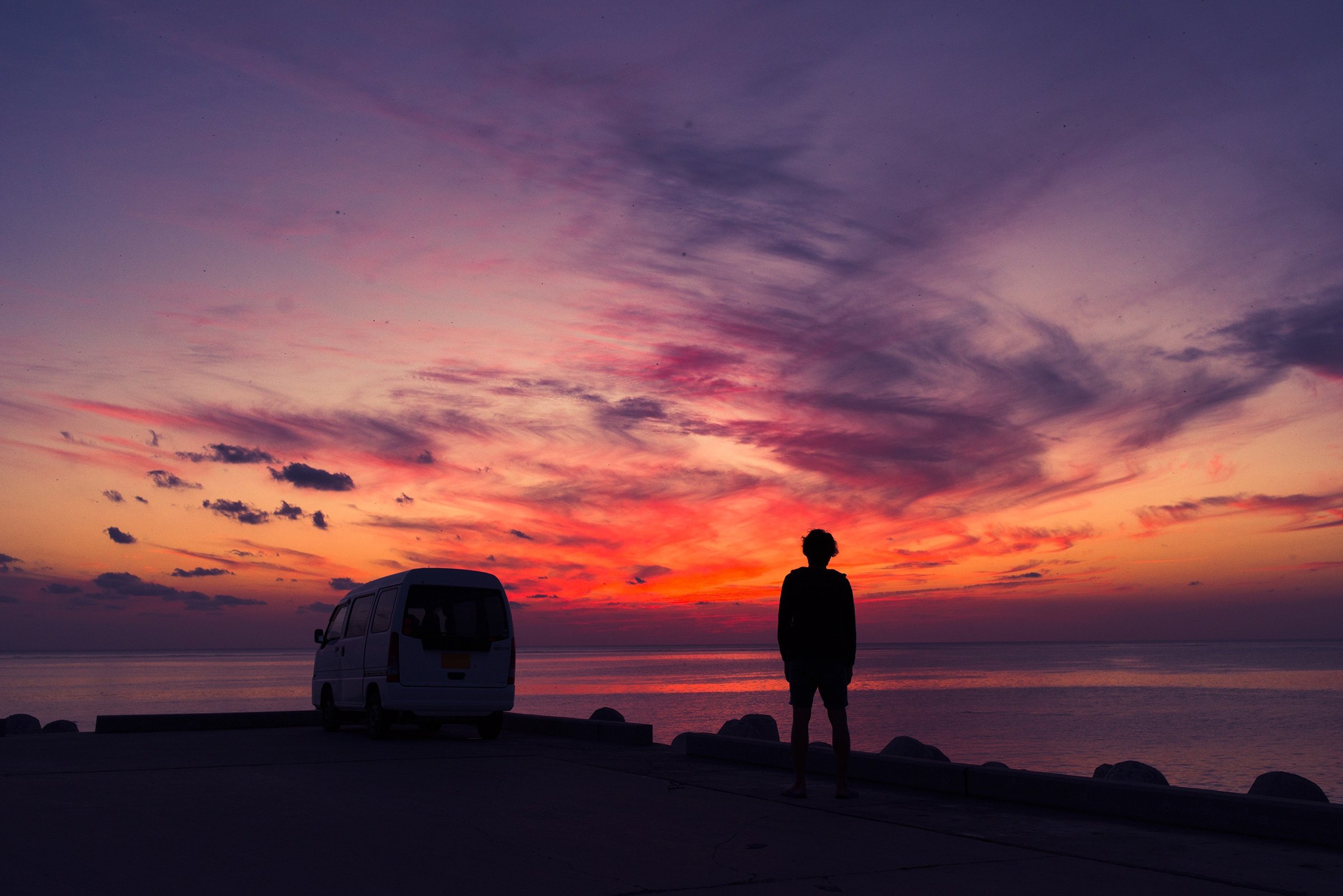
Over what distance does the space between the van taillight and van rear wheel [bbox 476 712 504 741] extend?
1378 mm

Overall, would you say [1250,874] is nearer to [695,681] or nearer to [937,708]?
[937,708]

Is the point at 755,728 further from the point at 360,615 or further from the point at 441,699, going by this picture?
the point at 360,615

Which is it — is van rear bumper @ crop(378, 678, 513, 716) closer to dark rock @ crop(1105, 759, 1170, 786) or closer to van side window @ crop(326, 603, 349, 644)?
van side window @ crop(326, 603, 349, 644)

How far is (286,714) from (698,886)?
1319cm

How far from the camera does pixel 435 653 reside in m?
13.5

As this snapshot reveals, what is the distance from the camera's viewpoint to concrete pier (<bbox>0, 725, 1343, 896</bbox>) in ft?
17.1

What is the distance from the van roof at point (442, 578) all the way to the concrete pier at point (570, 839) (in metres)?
3.62

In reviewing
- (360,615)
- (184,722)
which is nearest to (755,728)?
(360,615)

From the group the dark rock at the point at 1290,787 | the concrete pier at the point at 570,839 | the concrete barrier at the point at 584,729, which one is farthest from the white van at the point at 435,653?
the dark rock at the point at 1290,787

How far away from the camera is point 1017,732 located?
4038 cm

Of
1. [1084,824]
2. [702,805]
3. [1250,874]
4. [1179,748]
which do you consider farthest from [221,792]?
[1179,748]

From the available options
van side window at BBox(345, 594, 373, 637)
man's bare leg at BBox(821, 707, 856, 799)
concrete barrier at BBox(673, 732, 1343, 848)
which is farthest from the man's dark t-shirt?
van side window at BBox(345, 594, 373, 637)

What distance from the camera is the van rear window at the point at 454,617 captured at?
44.4ft

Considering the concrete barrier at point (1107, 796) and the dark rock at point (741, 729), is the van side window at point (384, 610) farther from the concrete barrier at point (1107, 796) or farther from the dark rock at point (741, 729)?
the concrete barrier at point (1107, 796)
